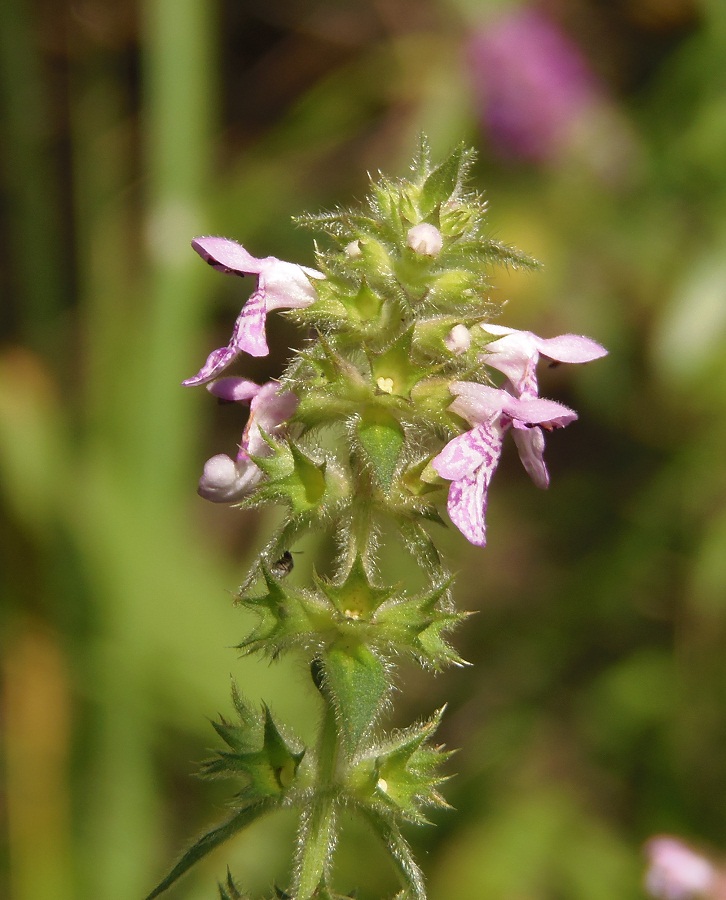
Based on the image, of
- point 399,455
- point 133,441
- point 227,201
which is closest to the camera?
point 399,455

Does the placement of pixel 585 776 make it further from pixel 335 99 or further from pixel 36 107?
pixel 36 107

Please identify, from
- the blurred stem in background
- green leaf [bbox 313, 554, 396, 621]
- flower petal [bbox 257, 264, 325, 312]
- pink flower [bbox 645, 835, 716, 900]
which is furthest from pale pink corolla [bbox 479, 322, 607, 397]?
the blurred stem in background

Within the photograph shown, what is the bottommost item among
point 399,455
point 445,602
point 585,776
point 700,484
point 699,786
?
point 585,776

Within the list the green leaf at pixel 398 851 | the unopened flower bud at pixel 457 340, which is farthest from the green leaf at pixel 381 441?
the green leaf at pixel 398 851

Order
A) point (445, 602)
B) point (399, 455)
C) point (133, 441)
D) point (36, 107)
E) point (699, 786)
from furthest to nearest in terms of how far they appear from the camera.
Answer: point (36, 107) → point (133, 441) → point (699, 786) → point (445, 602) → point (399, 455)

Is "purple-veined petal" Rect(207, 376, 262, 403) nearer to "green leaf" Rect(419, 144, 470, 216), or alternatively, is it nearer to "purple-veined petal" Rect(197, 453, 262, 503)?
"purple-veined petal" Rect(197, 453, 262, 503)

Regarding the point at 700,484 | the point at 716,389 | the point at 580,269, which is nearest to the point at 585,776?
the point at 700,484

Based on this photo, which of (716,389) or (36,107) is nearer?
(716,389)
